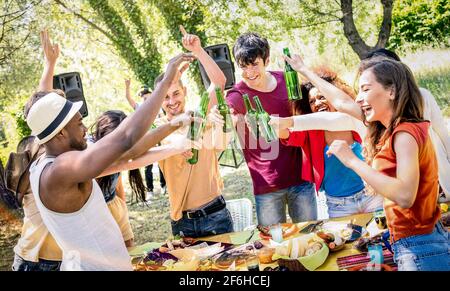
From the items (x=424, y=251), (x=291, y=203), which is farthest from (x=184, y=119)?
(x=424, y=251)

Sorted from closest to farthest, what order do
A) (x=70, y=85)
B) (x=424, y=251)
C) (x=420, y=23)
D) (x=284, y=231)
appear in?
1. (x=424, y=251)
2. (x=284, y=231)
3. (x=420, y=23)
4. (x=70, y=85)

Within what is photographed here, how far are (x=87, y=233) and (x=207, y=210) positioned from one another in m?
0.68

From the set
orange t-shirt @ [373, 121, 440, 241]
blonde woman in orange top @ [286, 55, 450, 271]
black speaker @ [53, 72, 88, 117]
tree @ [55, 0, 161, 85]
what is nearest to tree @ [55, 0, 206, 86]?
tree @ [55, 0, 161, 85]

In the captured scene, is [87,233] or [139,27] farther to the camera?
[139,27]

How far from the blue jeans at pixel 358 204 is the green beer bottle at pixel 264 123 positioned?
15.0 inches

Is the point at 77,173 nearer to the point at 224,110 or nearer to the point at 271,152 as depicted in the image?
the point at 224,110

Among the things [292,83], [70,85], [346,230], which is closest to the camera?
[346,230]

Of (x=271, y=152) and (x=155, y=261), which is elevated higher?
(x=271, y=152)

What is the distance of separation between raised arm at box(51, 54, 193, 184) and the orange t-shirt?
65cm

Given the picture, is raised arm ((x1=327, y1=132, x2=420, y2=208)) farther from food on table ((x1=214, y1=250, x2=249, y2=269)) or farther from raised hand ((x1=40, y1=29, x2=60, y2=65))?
raised hand ((x1=40, y1=29, x2=60, y2=65))

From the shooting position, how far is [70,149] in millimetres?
1414

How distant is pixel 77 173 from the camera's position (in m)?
1.27

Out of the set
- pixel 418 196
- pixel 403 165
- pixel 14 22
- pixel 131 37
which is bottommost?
pixel 418 196
